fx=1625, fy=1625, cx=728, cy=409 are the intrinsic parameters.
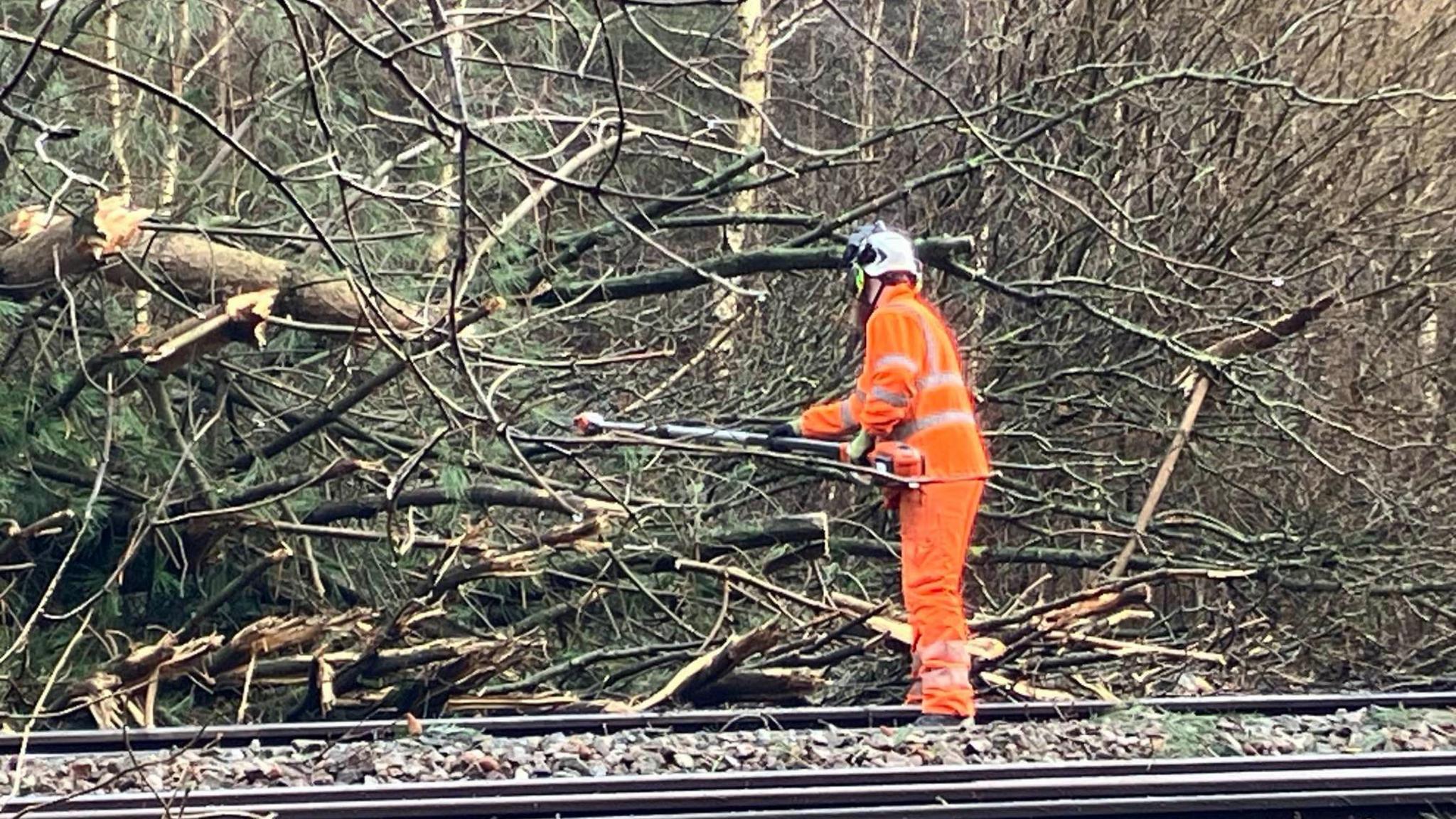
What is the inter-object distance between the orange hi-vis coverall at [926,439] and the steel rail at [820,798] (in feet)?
6.53

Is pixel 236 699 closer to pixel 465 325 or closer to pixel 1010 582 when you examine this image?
pixel 465 325

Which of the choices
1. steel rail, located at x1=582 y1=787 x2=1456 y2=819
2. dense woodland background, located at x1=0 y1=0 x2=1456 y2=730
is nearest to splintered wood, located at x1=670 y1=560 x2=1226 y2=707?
dense woodland background, located at x1=0 y1=0 x2=1456 y2=730

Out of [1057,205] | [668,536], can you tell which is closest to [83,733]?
[668,536]

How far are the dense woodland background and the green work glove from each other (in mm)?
966

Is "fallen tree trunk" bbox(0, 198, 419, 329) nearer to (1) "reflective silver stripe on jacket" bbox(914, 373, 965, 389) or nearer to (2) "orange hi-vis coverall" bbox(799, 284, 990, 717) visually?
(2) "orange hi-vis coverall" bbox(799, 284, 990, 717)

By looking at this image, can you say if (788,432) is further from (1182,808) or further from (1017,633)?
(1182,808)

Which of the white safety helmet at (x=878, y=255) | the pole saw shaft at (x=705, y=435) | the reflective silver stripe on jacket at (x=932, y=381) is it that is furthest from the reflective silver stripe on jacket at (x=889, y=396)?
the white safety helmet at (x=878, y=255)

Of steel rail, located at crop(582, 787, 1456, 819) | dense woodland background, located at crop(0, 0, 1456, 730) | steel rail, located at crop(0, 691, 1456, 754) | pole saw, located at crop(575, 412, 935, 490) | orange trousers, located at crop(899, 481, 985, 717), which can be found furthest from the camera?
dense woodland background, located at crop(0, 0, 1456, 730)

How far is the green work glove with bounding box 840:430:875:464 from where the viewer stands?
7125 mm

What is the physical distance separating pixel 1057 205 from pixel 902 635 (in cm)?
396

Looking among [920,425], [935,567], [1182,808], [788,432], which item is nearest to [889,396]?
[920,425]

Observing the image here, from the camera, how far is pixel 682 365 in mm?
10750

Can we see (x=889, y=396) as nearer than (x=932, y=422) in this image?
Yes

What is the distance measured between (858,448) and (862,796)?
2589 millimetres
